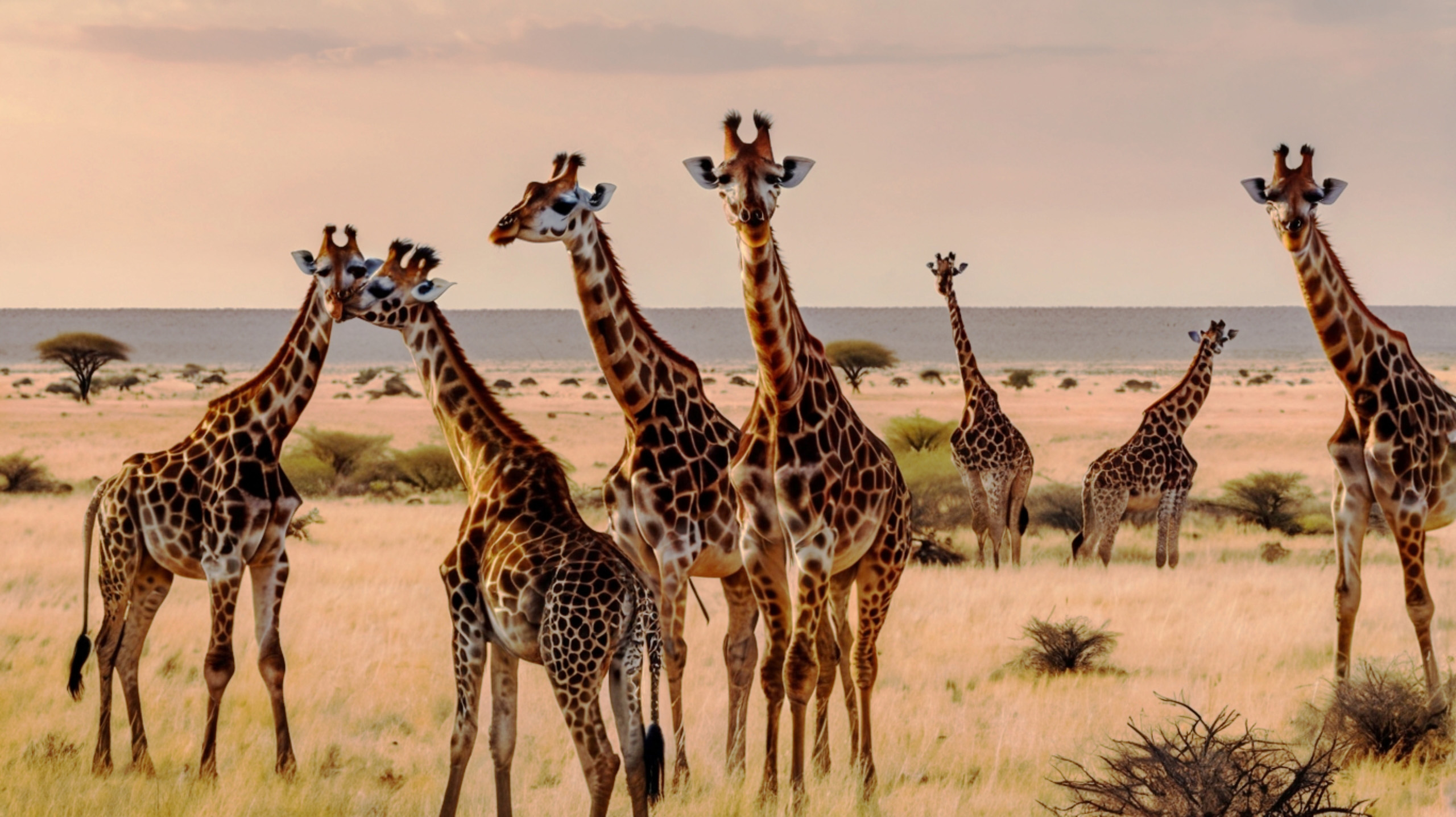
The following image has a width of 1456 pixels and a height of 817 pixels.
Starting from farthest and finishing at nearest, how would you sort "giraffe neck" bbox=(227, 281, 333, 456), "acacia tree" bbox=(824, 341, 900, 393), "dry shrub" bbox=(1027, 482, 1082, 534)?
"acacia tree" bbox=(824, 341, 900, 393) < "dry shrub" bbox=(1027, 482, 1082, 534) < "giraffe neck" bbox=(227, 281, 333, 456)

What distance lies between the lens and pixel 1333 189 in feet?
30.5

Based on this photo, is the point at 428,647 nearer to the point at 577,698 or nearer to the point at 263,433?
the point at 263,433

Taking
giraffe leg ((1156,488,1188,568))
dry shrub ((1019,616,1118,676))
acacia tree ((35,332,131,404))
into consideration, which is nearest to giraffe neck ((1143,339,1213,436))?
giraffe leg ((1156,488,1188,568))

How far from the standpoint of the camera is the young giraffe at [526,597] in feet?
20.3

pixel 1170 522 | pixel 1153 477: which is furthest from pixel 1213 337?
pixel 1170 522

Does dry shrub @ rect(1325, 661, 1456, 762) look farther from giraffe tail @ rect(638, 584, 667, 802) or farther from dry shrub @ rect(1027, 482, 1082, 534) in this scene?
dry shrub @ rect(1027, 482, 1082, 534)

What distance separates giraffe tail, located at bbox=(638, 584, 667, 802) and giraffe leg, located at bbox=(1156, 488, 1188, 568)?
36.2 feet

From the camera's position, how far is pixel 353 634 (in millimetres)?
12578

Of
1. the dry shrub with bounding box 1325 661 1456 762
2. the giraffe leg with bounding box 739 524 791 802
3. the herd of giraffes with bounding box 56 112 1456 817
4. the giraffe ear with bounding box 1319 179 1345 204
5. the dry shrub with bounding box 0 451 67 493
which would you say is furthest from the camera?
the dry shrub with bounding box 0 451 67 493

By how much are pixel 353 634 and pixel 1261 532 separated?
1401 centimetres

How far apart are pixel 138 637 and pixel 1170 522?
1164 centimetres

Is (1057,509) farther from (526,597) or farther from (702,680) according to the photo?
(526,597)

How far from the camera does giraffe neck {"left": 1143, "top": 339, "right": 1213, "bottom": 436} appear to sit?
16.9 m

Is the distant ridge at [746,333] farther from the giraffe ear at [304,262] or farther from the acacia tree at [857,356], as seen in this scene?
the giraffe ear at [304,262]
